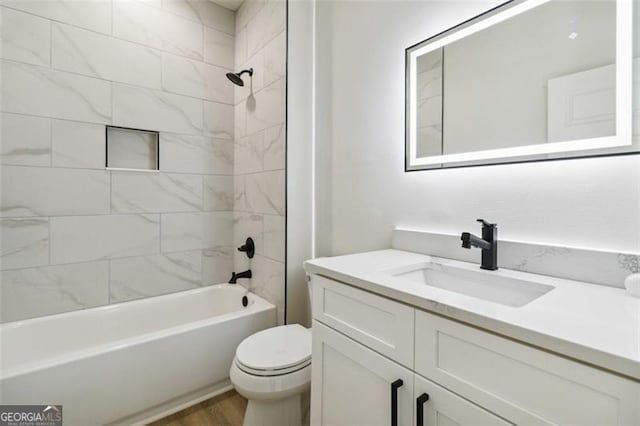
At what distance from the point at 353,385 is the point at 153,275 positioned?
1.89 metres

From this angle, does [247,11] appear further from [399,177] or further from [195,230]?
[399,177]

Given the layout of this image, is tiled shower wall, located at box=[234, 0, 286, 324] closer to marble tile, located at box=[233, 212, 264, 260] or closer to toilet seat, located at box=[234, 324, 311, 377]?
marble tile, located at box=[233, 212, 264, 260]

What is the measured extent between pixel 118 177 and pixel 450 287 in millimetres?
2213

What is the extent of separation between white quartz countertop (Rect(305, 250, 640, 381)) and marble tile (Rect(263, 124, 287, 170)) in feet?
3.83

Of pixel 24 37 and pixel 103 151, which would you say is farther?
pixel 103 151

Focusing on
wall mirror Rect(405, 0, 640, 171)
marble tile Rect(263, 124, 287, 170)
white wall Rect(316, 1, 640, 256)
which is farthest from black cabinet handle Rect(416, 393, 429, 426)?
marble tile Rect(263, 124, 287, 170)

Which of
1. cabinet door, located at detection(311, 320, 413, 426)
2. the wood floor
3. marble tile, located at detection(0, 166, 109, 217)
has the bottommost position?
the wood floor

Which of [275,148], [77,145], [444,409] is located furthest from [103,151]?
[444,409]

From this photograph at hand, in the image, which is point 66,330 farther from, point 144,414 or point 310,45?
point 310,45

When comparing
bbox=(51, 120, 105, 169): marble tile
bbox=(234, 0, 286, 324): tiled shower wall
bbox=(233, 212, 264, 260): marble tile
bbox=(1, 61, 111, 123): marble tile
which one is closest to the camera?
bbox=(1, 61, 111, 123): marble tile

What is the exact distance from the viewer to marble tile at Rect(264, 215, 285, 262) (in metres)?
1.96

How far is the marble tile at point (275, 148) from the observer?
1948 mm

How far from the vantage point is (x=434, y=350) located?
2.37 ft

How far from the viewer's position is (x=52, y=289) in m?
1.89
